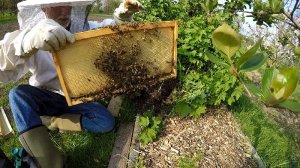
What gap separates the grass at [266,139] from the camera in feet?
9.46

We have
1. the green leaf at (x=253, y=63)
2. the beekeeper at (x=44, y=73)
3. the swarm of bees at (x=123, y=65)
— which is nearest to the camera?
the green leaf at (x=253, y=63)

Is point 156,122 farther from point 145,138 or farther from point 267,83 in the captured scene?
point 267,83

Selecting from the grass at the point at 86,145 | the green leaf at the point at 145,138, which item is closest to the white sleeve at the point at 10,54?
the grass at the point at 86,145

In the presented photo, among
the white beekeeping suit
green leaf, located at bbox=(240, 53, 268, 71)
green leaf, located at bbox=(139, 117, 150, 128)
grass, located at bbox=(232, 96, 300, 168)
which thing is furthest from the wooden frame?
green leaf, located at bbox=(240, 53, 268, 71)

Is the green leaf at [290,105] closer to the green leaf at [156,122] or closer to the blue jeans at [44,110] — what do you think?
the green leaf at [156,122]

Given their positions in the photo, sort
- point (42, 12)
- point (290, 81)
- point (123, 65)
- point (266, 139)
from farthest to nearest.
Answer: point (266, 139)
point (42, 12)
point (123, 65)
point (290, 81)

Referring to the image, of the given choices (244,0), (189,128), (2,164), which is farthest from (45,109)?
(244,0)

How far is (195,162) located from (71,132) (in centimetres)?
132

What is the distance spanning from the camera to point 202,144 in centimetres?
255

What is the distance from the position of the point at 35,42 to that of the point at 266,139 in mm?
2153

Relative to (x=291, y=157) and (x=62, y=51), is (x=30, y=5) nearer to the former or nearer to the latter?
(x=62, y=51)

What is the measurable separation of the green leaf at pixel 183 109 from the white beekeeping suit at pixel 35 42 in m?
0.84

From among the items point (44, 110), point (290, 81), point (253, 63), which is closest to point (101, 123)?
point (44, 110)

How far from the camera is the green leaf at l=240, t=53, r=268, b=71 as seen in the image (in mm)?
788
